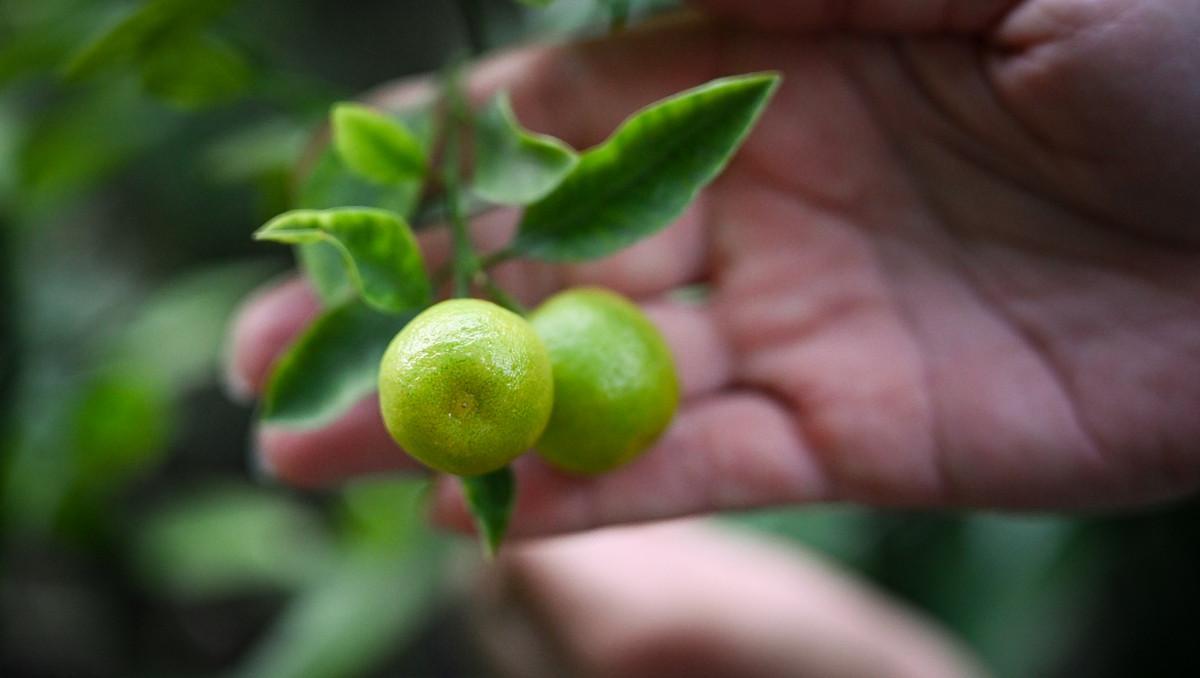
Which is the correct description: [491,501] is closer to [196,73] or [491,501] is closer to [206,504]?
[196,73]

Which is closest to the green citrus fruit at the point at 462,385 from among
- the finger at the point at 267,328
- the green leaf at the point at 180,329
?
the finger at the point at 267,328

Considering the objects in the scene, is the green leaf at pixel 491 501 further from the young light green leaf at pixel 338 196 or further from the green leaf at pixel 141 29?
the green leaf at pixel 141 29

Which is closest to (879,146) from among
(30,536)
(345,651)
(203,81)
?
(203,81)

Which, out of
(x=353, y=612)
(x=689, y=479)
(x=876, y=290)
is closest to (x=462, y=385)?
(x=689, y=479)

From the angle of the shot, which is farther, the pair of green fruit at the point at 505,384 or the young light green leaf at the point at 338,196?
the young light green leaf at the point at 338,196

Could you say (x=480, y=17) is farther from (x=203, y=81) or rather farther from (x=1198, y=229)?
(x=1198, y=229)

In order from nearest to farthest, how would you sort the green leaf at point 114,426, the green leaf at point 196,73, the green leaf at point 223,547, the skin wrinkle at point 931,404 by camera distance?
the green leaf at point 196,73 → the skin wrinkle at point 931,404 → the green leaf at point 114,426 → the green leaf at point 223,547
